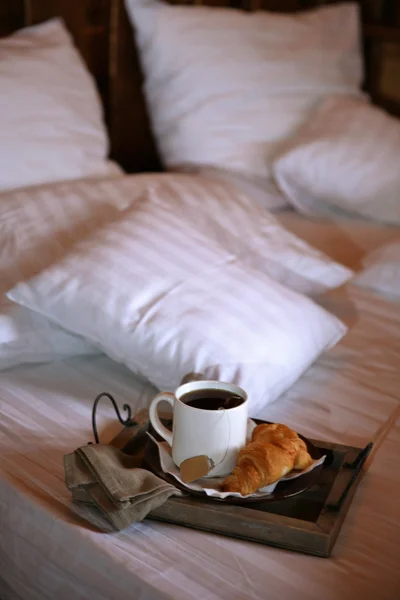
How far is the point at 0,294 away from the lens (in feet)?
3.92

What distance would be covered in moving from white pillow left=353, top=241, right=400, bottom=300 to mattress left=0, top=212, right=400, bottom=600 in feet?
0.74

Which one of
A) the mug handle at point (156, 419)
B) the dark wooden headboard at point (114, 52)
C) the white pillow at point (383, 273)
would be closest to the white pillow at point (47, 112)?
the dark wooden headboard at point (114, 52)

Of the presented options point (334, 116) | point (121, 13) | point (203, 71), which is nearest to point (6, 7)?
point (121, 13)

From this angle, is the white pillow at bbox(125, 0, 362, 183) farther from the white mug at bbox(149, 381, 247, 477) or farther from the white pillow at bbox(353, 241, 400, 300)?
the white mug at bbox(149, 381, 247, 477)

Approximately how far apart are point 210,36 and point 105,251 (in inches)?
39.5

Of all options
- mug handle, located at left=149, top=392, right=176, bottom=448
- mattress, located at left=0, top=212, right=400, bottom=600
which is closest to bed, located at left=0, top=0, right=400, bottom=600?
mattress, located at left=0, top=212, right=400, bottom=600

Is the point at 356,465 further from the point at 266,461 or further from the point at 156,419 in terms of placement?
the point at 156,419

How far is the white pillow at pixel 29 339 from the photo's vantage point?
1.14 metres

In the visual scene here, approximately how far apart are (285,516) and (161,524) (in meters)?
0.14

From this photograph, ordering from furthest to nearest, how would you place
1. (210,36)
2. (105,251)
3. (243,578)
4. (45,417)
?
(210,36) → (105,251) → (45,417) → (243,578)

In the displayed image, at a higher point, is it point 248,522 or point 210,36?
point 210,36

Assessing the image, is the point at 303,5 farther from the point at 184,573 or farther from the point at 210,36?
the point at 184,573

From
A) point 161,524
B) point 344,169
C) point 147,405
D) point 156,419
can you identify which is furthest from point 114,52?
point 161,524

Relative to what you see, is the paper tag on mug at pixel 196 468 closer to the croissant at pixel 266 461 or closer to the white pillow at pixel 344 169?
the croissant at pixel 266 461
